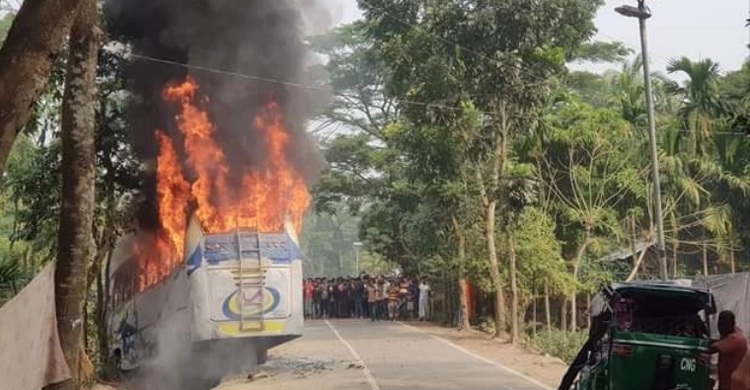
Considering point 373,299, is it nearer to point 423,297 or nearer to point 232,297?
point 423,297

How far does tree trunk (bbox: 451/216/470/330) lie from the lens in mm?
29219

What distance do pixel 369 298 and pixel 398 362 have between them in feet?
56.9

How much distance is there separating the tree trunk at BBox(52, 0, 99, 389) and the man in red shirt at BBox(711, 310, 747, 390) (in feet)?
21.5

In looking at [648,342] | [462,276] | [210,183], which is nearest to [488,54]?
[462,276]

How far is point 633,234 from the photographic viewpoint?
30578 mm

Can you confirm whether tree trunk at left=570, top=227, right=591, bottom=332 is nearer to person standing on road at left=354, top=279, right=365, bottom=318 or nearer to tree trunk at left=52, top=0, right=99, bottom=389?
person standing on road at left=354, top=279, right=365, bottom=318

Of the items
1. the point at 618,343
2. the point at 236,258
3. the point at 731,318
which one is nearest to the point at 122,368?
the point at 236,258

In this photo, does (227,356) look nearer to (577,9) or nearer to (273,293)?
(273,293)

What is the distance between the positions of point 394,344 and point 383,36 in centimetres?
865

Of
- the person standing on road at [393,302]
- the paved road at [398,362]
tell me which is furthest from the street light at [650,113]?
the person standing on road at [393,302]

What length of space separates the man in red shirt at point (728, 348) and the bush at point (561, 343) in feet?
45.7

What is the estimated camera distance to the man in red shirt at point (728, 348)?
29.2 ft

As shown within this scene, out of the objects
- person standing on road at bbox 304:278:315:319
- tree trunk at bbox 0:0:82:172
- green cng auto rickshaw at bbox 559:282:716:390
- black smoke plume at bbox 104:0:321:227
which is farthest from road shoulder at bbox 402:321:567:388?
tree trunk at bbox 0:0:82:172

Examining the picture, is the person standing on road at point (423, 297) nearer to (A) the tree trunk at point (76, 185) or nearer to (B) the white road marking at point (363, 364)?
(B) the white road marking at point (363, 364)
